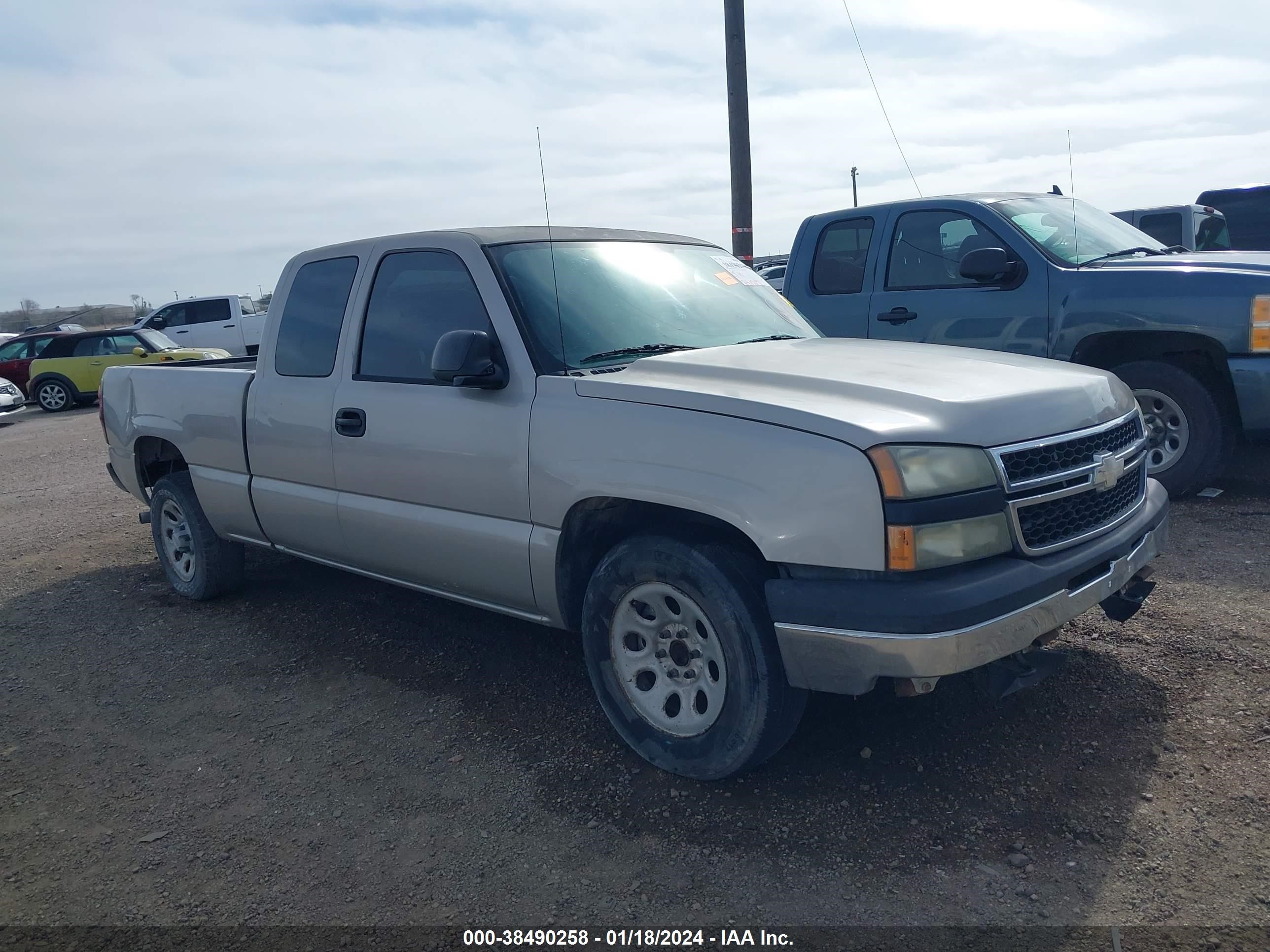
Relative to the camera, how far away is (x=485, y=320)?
13.0 ft

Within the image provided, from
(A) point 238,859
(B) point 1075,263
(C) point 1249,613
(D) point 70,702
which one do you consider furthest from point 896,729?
(B) point 1075,263

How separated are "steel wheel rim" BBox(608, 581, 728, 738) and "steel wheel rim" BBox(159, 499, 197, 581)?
11.0ft

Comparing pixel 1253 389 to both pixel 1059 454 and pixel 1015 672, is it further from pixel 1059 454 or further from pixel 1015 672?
pixel 1015 672

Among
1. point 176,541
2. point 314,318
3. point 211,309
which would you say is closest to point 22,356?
point 211,309

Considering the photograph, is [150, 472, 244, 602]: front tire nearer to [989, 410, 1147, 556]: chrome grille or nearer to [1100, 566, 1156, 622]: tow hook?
[989, 410, 1147, 556]: chrome grille

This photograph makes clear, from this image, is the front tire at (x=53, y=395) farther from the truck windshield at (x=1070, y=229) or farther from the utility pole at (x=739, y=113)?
the truck windshield at (x=1070, y=229)

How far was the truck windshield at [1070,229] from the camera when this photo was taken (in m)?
6.72

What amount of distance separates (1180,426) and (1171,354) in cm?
46

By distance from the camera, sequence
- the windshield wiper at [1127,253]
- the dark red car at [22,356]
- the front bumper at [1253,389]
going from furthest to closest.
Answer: the dark red car at [22,356] < the windshield wiper at [1127,253] < the front bumper at [1253,389]

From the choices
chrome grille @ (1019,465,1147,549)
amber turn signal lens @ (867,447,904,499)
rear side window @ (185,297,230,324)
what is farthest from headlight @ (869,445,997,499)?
rear side window @ (185,297,230,324)

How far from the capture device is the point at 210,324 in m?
22.2

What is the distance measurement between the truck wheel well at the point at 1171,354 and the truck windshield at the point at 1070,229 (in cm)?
56

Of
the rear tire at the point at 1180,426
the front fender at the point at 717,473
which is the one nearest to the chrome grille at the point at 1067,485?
the front fender at the point at 717,473

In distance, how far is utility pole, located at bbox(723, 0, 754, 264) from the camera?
1209cm
